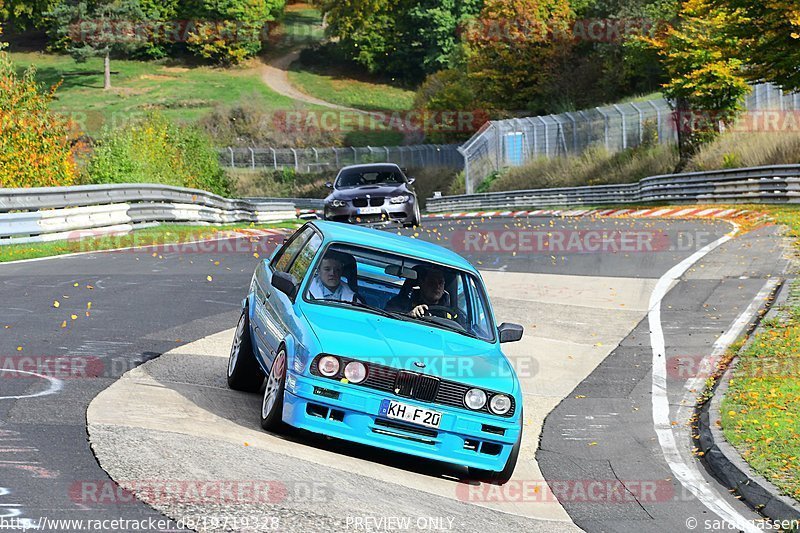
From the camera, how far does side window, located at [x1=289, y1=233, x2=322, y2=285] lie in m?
9.70

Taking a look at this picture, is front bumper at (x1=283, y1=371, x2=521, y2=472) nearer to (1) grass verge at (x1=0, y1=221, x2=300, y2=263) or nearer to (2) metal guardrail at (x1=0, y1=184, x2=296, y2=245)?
(1) grass verge at (x1=0, y1=221, x2=300, y2=263)

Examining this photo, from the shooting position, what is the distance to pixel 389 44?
111 meters

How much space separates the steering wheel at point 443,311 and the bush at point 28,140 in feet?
73.4

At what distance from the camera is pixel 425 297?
9.62m

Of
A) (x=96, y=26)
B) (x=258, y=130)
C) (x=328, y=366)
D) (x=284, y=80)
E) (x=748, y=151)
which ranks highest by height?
(x=96, y=26)

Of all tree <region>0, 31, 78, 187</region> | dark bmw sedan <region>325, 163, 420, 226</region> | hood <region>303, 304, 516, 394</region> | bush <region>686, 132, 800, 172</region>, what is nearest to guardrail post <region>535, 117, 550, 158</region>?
bush <region>686, 132, 800, 172</region>

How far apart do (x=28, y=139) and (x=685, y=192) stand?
2028 centimetres

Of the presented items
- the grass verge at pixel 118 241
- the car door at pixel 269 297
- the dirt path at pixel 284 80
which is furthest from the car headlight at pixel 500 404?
the dirt path at pixel 284 80

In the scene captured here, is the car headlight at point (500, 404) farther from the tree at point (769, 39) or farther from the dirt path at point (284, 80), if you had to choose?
the dirt path at point (284, 80)

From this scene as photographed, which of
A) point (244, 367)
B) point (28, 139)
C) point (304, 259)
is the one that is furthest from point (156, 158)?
point (304, 259)

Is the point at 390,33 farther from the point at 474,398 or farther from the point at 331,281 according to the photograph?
the point at 474,398

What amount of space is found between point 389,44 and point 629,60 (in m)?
47.3

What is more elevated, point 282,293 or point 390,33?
point 390,33

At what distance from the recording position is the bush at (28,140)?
99.9ft
